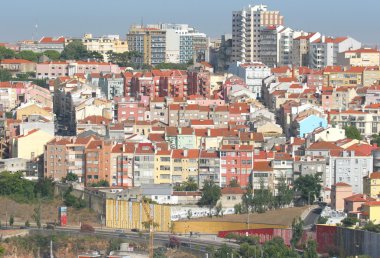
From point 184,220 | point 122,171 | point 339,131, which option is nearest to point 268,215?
point 184,220

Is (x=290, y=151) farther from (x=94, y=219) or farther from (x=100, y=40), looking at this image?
(x=100, y=40)

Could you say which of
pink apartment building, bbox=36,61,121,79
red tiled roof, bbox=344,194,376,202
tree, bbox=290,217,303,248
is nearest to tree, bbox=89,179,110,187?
red tiled roof, bbox=344,194,376,202

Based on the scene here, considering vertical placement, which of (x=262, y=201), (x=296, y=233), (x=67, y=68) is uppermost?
(x=67, y=68)

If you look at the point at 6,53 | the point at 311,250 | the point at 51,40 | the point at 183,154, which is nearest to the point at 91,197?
the point at 183,154

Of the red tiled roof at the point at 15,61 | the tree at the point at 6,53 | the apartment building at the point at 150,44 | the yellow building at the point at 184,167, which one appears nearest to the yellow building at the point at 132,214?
the yellow building at the point at 184,167

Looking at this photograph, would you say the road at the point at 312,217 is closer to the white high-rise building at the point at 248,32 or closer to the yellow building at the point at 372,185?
the yellow building at the point at 372,185

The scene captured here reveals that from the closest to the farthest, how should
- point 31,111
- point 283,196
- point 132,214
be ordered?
point 132,214, point 283,196, point 31,111

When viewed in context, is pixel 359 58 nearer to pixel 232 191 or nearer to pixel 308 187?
pixel 308 187
